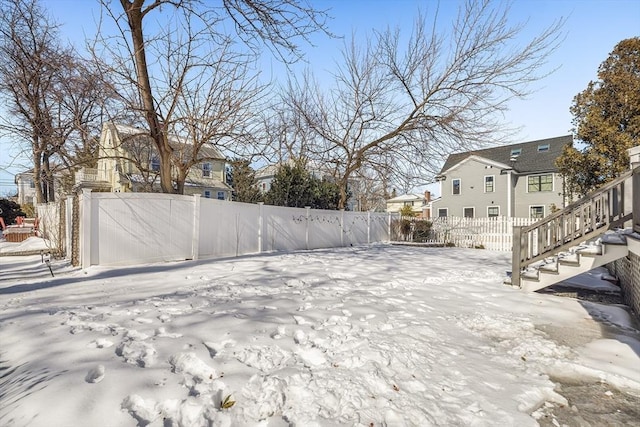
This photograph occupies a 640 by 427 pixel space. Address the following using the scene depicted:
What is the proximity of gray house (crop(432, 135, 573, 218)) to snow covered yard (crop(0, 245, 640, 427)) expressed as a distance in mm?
18828

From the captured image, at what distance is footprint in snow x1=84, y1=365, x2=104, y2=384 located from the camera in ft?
6.68

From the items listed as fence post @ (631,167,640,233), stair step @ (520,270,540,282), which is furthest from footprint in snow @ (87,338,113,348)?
fence post @ (631,167,640,233)

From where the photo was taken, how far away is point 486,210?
23656 millimetres

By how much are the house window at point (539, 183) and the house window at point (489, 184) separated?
→ 7.35 feet

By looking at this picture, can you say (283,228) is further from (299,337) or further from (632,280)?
(632,280)

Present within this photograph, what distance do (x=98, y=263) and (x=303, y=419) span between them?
614 centimetres

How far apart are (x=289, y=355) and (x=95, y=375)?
138cm

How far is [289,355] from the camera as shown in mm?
2664

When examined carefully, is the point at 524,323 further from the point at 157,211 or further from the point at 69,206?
the point at 69,206

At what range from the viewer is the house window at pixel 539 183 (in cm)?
2119

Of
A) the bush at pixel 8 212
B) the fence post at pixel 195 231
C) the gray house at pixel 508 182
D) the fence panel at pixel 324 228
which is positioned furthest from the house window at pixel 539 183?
the bush at pixel 8 212

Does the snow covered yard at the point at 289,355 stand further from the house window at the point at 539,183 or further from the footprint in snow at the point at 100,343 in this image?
the house window at the point at 539,183

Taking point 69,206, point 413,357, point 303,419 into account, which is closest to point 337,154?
point 69,206

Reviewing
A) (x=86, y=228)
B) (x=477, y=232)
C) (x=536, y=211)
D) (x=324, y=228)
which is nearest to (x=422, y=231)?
(x=477, y=232)
